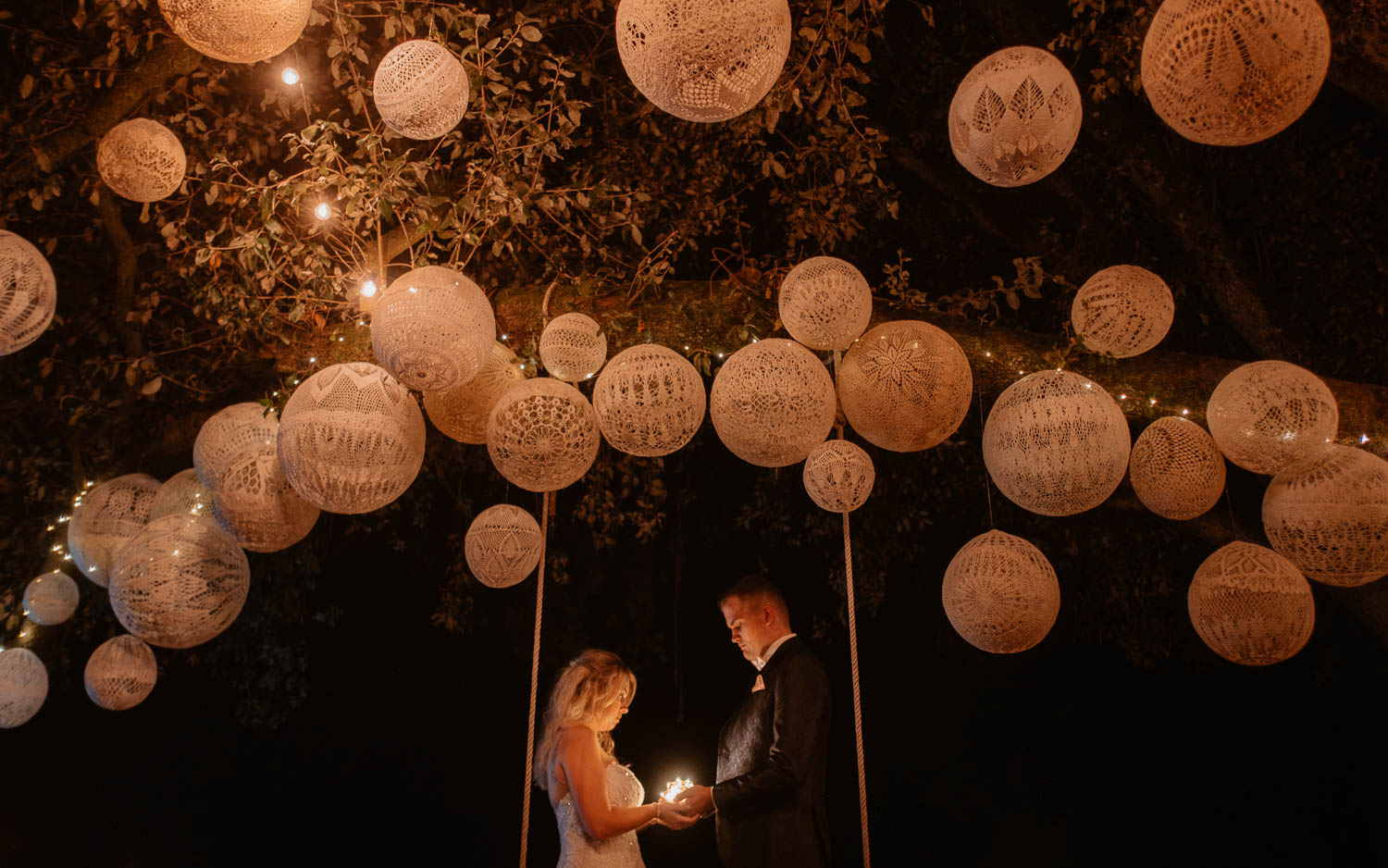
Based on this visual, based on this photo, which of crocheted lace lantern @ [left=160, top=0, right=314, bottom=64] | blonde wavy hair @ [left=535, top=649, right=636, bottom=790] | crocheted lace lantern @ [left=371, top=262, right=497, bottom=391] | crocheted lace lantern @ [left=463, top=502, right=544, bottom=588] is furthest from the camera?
crocheted lace lantern @ [left=463, top=502, right=544, bottom=588]

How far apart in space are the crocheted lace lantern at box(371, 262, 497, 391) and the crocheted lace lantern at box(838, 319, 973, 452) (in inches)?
49.4

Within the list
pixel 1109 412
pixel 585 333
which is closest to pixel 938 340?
pixel 1109 412

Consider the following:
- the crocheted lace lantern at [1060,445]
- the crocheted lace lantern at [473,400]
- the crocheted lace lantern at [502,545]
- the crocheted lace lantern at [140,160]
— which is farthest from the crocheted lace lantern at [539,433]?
the crocheted lace lantern at [140,160]

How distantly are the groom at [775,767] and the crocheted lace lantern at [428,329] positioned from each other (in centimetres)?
144

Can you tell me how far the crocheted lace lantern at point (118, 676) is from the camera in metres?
3.48

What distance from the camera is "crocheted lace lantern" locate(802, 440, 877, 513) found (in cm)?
305

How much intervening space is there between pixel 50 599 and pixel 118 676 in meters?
0.73

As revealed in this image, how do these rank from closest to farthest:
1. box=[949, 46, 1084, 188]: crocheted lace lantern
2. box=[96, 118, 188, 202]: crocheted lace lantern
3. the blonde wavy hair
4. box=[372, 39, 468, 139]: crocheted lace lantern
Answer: box=[949, 46, 1084, 188]: crocheted lace lantern
box=[372, 39, 468, 139]: crocheted lace lantern
the blonde wavy hair
box=[96, 118, 188, 202]: crocheted lace lantern

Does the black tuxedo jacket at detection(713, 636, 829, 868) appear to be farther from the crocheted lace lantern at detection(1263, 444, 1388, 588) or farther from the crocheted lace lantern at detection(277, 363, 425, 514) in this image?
the crocheted lace lantern at detection(1263, 444, 1388, 588)

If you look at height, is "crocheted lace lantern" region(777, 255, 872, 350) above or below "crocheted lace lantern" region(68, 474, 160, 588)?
above

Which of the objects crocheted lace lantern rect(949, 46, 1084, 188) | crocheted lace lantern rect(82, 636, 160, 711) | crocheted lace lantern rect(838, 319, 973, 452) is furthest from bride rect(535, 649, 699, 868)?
crocheted lace lantern rect(949, 46, 1084, 188)

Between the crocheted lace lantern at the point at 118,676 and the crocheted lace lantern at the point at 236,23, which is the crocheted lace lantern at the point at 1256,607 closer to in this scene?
the crocheted lace lantern at the point at 236,23

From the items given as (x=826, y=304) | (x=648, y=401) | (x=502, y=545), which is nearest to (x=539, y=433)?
(x=648, y=401)

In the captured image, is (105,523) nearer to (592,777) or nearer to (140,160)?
(140,160)
